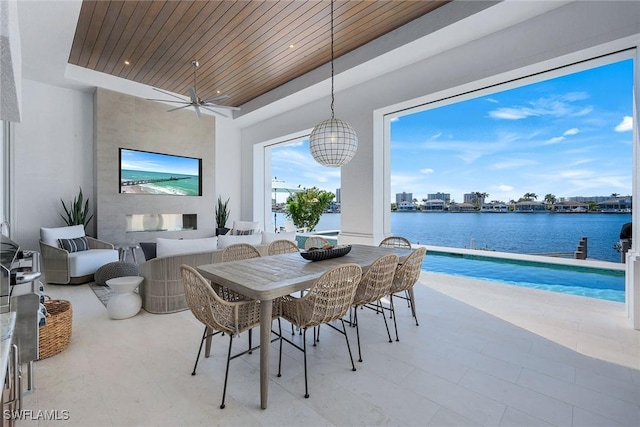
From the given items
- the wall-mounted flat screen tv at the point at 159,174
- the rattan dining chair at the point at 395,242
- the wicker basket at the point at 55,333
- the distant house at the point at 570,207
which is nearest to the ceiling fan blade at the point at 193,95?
the wall-mounted flat screen tv at the point at 159,174

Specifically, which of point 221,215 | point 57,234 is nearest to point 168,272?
point 57,234

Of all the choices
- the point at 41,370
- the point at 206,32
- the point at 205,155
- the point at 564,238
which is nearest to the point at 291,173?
the point at 205,155

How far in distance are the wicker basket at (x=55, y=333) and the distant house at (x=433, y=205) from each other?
691cm

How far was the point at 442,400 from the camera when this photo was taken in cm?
182

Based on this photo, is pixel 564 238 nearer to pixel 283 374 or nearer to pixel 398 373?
pixel 398 373

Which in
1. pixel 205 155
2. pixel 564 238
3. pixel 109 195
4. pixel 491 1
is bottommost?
pixel 564 238

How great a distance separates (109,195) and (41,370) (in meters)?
4.29

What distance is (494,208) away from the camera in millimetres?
6734

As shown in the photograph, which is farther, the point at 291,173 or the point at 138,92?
the point at 291,173

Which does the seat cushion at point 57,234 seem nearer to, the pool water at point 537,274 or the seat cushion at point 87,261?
the seat cushion at point 87,261

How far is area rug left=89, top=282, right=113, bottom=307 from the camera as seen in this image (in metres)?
3.83

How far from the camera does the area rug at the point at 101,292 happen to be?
383 centimetres

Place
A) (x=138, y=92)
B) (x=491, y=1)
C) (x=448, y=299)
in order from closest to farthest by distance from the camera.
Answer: (x=491, y=1), (x=448, y=299), (x=138, y=92)

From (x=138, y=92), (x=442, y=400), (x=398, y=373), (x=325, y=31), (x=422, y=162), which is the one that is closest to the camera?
(x=442, y=400)
